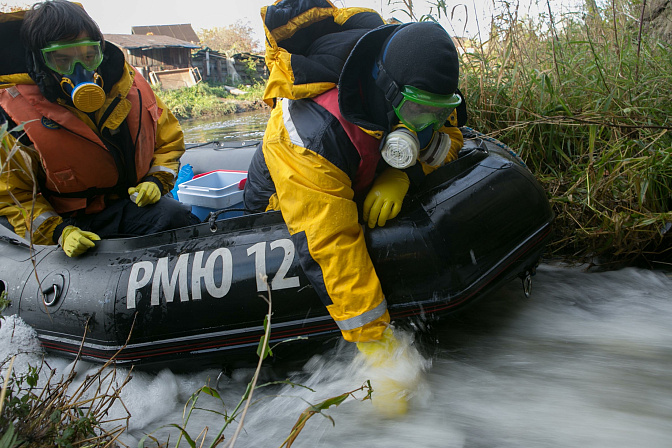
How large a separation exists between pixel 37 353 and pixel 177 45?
28.2 m

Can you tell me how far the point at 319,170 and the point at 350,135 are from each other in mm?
210

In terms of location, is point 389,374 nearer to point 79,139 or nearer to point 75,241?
point 75,241

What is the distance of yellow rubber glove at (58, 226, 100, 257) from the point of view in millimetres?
2654

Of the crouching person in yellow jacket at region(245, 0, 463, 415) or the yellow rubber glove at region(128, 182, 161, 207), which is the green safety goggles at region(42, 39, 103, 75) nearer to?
the yellow rubber glove at region(128, 182, 161, 207)

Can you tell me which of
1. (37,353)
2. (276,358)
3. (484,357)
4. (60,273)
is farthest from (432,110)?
(37,353)

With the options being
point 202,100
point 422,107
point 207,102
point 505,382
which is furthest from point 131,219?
point 202,100

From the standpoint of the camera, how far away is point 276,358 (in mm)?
2592

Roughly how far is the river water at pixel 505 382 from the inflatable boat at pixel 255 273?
251 millimetres

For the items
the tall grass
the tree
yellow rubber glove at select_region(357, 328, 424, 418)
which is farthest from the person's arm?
the tree

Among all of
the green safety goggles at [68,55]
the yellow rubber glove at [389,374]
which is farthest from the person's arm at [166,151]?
the yellow rubber glove at [389,374]

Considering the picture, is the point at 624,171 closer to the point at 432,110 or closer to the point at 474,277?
the point at 474,277

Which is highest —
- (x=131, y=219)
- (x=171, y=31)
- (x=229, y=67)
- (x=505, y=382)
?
(x=131, y=219)

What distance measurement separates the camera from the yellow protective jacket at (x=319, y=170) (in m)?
1.98

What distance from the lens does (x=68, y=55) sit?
2518 mm
